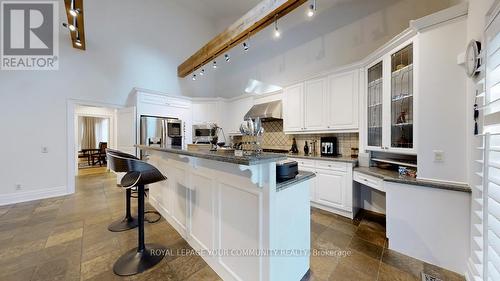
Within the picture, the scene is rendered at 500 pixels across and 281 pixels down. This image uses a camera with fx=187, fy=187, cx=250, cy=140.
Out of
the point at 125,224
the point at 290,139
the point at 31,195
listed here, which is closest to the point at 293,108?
the point at 290,139

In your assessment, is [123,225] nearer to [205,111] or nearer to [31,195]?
[31,195]

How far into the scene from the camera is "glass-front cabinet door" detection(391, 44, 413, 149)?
2137 mm

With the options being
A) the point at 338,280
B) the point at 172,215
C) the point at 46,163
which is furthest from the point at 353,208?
the point at 46,163

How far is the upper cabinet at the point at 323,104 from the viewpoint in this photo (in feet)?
9.86

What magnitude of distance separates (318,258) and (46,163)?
535 cm

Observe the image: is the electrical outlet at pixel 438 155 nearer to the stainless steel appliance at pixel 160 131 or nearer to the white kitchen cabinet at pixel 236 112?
the white kitchen cabinet at pixel 236 112

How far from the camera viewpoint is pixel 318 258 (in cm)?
195

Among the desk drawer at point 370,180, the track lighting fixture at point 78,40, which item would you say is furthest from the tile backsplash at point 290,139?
the track lighting fixture at point 78,40

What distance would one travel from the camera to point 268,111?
4125 millimetres

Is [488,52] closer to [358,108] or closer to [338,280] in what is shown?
[358,108]

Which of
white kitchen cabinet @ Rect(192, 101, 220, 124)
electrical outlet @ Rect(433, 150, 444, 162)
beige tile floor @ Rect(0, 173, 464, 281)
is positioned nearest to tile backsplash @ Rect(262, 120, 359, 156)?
beige tile floor @ Rect(0, 173, 464, 281)

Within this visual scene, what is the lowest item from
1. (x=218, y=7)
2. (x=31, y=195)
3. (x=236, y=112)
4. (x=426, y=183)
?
(x=31, y=195)

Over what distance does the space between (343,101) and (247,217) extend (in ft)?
8.57

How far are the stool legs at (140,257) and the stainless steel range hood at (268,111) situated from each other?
2.80 m
